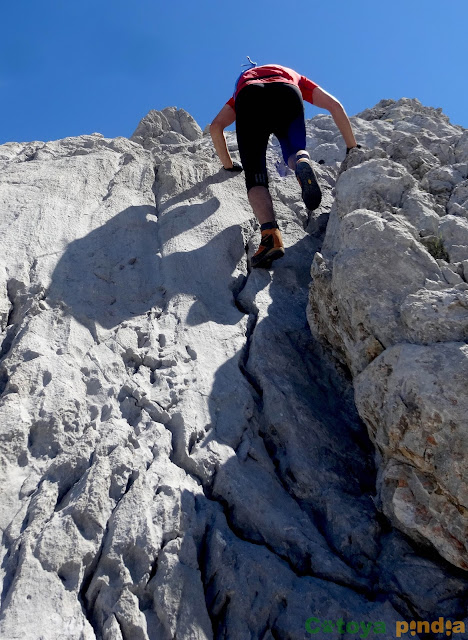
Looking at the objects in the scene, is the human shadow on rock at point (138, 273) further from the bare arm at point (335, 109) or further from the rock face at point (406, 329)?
the bare arm at point (335, 109)

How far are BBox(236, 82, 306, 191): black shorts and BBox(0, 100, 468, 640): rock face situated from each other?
2.53ft

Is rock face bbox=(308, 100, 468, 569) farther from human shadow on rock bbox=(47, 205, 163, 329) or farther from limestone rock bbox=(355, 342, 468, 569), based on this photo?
human shadow on rock bbox=(47, 205, 163, 329)

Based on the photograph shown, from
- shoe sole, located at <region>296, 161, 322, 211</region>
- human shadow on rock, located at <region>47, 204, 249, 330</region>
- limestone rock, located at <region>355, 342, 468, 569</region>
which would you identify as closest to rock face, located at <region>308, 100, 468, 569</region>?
limestone rock, located at <region>355, 342, 468, 569</region>

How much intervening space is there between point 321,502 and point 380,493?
0.42 m

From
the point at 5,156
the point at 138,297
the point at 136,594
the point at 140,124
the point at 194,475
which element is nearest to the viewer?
the point at 136,594

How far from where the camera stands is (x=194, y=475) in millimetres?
3873

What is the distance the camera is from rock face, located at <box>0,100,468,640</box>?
3.22 meters

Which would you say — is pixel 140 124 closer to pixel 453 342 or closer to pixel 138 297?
pixel 138 297

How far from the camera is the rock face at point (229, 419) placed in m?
3.22

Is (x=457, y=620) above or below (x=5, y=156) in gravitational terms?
below

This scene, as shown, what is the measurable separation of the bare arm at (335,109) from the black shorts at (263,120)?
1.92 ft

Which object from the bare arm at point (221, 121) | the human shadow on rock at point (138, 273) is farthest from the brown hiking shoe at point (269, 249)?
the bare arm at point (221, 121)

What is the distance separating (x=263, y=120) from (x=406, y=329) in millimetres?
3251

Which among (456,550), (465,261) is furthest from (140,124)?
(456,550)
